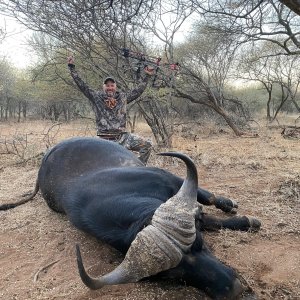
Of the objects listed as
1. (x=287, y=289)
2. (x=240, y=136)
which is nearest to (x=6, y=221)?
(x=287, y=289)

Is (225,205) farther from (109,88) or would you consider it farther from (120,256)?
(109,88)

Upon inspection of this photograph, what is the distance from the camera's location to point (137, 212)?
2.57 meters

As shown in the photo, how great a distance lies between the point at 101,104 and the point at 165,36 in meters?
4.19

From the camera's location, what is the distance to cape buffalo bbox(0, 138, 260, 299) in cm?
209

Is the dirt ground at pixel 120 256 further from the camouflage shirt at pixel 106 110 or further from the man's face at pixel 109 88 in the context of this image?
the man's face at pixel 109 88

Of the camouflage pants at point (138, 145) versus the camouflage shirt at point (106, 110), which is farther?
the camouflage shirt at point (106, 110)

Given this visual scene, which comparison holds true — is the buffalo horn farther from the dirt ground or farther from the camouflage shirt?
the camouflage shirt

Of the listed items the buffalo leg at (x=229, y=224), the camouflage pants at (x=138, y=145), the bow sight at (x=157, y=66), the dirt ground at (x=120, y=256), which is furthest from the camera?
the bow sight at (x=157, y=66)

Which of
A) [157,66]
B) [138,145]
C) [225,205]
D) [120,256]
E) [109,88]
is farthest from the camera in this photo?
[157,66]

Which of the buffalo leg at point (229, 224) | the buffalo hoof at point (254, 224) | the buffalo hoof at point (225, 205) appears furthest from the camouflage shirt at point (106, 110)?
the buffalo hoof at point (254, 224)

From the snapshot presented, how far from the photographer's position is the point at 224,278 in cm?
218

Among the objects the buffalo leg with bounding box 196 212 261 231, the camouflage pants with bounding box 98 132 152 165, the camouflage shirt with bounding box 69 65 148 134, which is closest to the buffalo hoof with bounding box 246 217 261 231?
the buffalo leg with bounding box 196 212 261 231

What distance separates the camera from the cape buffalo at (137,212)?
82.2 inches

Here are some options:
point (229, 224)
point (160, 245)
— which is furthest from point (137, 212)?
point (229, 224)
